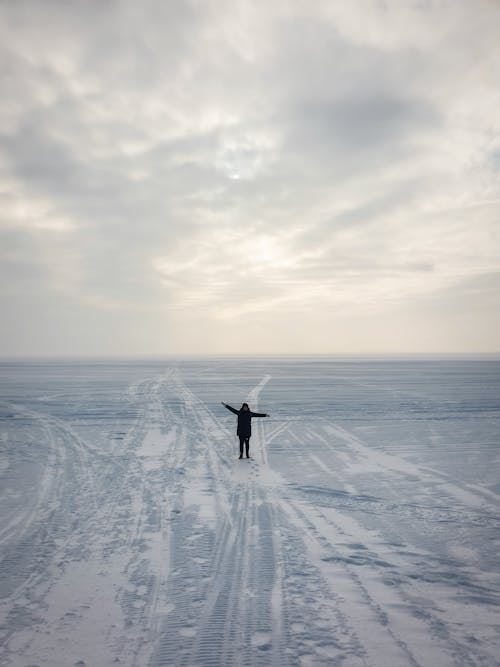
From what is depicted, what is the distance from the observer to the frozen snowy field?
13.9ft

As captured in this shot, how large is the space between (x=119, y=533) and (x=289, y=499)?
11.0 ft

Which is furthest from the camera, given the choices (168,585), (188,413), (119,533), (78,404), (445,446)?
(78,404)

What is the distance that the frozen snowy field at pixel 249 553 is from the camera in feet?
13.9

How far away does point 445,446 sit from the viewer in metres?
13.6

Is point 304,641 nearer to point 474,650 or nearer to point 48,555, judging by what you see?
point 474,650

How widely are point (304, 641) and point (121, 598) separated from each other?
220 centimetres

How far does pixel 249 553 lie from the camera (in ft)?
20.3

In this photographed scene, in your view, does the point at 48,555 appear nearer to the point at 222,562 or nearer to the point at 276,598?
the point at 222,562

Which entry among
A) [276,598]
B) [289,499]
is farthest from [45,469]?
[276,598]

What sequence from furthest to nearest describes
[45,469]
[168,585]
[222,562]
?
[45,469], [222,562], [168,585]

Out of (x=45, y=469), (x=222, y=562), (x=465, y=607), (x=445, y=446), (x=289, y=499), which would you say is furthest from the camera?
(x=445, y=446)

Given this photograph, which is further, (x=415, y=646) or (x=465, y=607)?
(x=465, y=607)

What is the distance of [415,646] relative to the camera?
418cm

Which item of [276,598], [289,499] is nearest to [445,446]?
[289,499]
